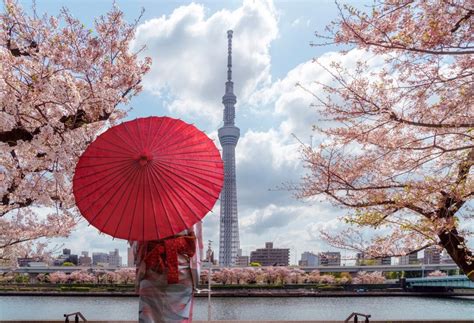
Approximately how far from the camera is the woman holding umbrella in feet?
7.98

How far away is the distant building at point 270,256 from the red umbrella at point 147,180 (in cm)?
8446

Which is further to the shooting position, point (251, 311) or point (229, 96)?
point (229, 96)

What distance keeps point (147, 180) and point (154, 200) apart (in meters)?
0.11

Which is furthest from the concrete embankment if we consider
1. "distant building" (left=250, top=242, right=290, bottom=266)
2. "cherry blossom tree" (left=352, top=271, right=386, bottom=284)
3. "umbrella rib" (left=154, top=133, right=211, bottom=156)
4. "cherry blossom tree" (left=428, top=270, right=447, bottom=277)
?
"distant building" (left=250, top=242, right=290, bottom=266)

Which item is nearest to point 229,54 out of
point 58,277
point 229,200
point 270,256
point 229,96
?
point 229,96

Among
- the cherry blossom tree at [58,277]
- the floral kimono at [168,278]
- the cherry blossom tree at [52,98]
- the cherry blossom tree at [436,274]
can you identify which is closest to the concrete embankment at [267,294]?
the cherry blossom tree at [436,274]

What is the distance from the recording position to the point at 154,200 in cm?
245

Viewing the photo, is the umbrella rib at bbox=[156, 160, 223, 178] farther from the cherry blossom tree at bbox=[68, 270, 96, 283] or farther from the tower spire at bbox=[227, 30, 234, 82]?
the tower spire at bbox=[227, 30, 234, 82]

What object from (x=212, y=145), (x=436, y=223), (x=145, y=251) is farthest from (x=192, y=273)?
(x=436, y=223)

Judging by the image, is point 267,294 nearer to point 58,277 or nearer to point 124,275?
point 124,275

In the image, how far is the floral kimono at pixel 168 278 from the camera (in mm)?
2439

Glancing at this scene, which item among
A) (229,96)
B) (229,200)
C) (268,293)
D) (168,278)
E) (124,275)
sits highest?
(229,96)

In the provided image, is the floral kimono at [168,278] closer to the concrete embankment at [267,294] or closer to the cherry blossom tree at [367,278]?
the concrete embankment at [267,294]

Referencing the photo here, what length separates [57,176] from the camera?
4.01 m
